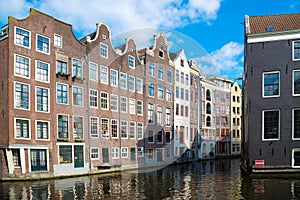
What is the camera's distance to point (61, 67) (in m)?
28.3

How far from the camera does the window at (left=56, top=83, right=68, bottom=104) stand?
91.2ft

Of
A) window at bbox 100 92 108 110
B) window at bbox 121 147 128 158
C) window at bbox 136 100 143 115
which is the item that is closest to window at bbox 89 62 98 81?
window at bbox 100 92 108 110

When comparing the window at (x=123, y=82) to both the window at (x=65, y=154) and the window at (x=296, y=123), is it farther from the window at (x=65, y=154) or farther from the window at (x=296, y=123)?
the window at (x=296, y=123)

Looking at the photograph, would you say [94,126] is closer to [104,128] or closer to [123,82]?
[104,128]

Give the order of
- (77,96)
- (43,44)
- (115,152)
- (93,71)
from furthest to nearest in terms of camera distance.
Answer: (115,152) → (93,71) → (77,96) → (43,44)

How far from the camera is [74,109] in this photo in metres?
29.2

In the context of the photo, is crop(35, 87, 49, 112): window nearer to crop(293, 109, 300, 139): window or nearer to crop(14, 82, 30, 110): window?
crop(14, 82, 30, 110): window

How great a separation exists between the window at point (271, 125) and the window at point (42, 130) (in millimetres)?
21332

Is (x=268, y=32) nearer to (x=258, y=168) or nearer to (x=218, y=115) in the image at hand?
(x=258, y=168)

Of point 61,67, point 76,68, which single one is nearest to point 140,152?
point 76,68

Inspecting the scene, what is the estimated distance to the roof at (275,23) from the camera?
25734mm

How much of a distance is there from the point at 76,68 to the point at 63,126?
663 centimetres

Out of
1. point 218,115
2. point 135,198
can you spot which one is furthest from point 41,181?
point 218,115

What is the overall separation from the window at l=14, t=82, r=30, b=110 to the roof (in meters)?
22.8
